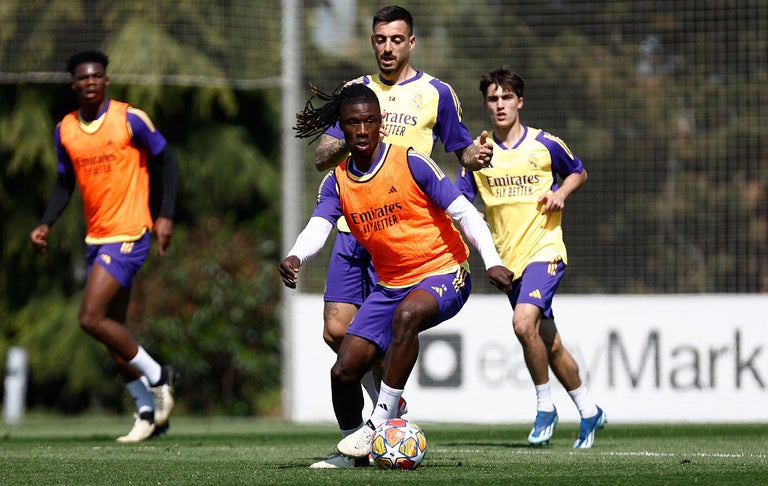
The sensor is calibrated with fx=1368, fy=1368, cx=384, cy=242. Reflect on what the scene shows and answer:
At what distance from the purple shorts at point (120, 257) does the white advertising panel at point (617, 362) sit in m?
3.46

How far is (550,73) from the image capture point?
13.8 meters

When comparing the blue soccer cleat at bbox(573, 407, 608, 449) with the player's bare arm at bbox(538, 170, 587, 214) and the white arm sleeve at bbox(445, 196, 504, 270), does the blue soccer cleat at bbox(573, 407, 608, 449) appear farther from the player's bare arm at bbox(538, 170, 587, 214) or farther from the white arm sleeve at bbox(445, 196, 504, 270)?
the white arm sleeve at bbox(445, 196, 504, 270)

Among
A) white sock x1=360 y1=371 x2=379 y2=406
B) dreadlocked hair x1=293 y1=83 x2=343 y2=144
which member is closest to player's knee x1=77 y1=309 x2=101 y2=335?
white sock x1=360 y1=371 x2=379 y2=406

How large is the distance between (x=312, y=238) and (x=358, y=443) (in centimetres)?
101

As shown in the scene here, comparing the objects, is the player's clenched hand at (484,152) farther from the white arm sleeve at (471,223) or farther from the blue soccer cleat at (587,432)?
the blue soccer cleat at (587,432)

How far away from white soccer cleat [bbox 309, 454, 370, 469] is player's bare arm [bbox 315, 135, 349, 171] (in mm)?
1603

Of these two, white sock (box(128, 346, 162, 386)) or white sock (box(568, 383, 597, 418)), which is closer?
white sock (box(568, 383, 597, 418))

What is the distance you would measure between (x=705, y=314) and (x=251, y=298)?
6.57 meters

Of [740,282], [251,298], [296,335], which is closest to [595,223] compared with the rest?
[740,282]

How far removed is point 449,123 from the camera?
757 cm

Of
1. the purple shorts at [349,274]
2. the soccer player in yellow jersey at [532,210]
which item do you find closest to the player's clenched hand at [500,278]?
the purple shorts at [349,274]

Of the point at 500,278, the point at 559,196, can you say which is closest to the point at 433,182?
the point at 500,278

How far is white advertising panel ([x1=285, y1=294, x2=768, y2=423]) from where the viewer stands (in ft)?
39.5

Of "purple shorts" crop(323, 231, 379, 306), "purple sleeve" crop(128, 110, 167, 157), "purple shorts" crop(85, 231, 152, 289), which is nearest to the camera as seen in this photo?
"purple shorts" crop(323, 231, 379, 306)
